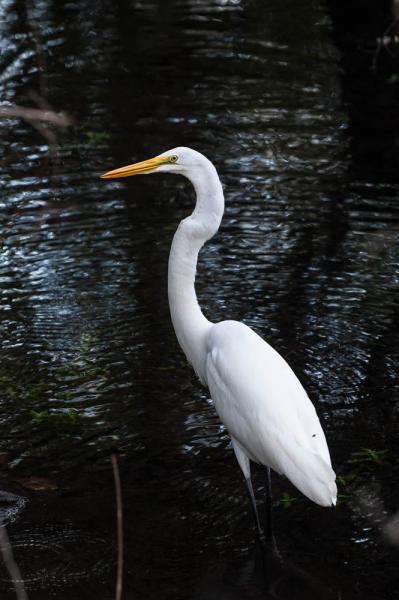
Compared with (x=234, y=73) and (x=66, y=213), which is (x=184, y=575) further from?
(x=234, y=73)

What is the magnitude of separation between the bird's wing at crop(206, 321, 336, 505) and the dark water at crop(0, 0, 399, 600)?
1.69ft

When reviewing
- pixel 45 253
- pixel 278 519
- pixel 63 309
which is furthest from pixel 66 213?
pixel 278 519

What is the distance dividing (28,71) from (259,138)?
3235mm

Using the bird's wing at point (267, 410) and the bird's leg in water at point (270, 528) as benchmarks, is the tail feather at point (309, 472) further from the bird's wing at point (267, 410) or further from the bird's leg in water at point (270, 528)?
the bird's leg in water at point (270, 528)

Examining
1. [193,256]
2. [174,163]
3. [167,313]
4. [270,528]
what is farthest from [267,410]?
[167,313]

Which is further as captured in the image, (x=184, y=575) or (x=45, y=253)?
(x=45, y=253)

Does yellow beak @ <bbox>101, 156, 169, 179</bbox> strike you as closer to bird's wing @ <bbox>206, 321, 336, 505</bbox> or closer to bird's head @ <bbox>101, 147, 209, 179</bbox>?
bird's head @ <bbox>101, 147, 209, 179</bbox>

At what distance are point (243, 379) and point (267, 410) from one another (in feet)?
0.61

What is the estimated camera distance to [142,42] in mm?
11891

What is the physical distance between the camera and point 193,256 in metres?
4.69

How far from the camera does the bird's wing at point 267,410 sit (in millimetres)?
3943

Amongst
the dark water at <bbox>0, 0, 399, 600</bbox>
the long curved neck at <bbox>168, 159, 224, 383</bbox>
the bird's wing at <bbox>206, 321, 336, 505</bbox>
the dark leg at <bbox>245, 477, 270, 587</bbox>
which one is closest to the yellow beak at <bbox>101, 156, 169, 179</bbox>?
the long curved neck at <bbox>168, 159, 224, 383</bbox>

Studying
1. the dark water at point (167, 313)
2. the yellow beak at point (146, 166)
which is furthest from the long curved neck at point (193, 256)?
the dark water at point (167, 313)

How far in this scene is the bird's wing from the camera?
12.9 ft
